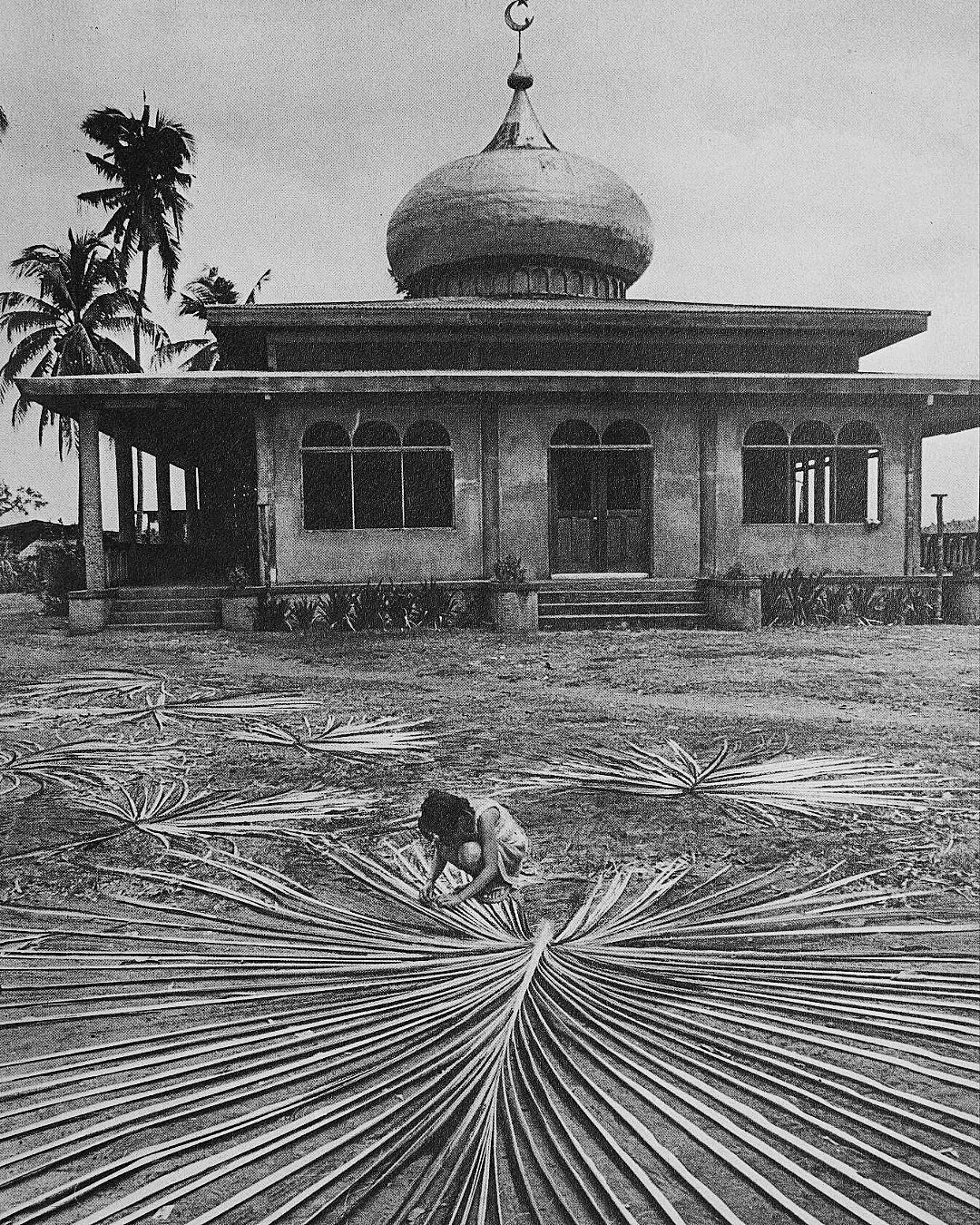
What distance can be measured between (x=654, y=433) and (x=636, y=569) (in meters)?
2.17

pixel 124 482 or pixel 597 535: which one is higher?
pixel 124 482

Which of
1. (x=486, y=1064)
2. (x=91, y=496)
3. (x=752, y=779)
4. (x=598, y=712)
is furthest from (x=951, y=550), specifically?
(x=486, y=1064)

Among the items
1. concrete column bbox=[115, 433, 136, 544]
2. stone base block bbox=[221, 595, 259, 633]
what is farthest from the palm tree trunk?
stone base block bbox=[221, 595, 259, 633]

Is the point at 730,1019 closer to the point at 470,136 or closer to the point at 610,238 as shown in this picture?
the point at 470,136

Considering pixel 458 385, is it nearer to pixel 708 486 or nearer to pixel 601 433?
pixel 601 433

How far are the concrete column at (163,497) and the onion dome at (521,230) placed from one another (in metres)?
6.09

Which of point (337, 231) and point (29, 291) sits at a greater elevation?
point (29, 291)

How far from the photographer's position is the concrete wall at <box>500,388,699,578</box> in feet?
51.6

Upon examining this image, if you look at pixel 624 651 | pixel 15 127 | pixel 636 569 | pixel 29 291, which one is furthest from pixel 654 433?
pixel 29 291

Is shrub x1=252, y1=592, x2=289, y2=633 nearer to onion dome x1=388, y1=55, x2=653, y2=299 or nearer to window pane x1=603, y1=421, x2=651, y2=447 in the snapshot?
window pane x1=603, y1=421, x2=651, y2=447

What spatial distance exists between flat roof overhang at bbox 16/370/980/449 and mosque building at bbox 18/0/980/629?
1.2 inches

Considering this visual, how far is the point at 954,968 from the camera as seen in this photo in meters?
3.27

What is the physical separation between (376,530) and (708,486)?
507 cm

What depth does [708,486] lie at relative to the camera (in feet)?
52.3
